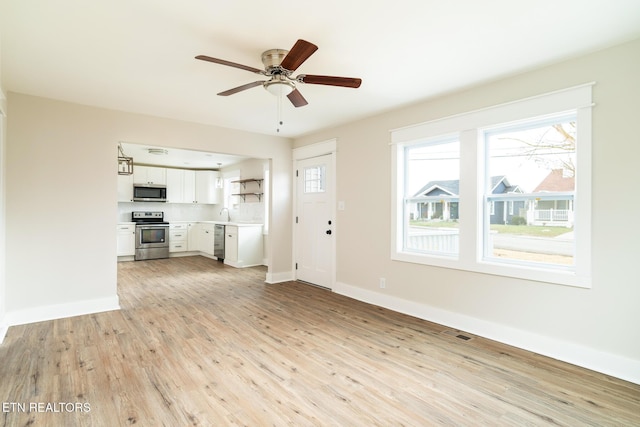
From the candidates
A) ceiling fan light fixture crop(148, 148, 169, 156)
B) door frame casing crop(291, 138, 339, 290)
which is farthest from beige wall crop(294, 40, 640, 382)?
ceiling fan light fixture crop(148, 148, 169, 156)

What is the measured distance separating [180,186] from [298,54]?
746 cm

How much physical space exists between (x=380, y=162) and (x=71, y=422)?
376 centimetres

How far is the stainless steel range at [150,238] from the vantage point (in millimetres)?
7691

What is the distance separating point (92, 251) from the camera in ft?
12.9

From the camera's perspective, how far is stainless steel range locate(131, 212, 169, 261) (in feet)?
25.2

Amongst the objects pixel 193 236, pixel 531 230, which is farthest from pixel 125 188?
pixel 531 230

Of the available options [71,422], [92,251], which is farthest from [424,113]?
[92,251]

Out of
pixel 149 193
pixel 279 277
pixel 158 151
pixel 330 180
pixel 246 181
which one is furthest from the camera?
pixel 149 193

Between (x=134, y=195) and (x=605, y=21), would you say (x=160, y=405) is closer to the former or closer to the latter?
(x=605, y=21)

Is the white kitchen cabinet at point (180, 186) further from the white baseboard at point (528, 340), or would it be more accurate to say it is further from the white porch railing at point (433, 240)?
the white porch railing at point (433, 240)

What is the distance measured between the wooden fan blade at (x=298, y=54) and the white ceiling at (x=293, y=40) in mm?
240

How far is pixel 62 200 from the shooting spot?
3.74 m

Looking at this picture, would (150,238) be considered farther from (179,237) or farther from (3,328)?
(3,328)

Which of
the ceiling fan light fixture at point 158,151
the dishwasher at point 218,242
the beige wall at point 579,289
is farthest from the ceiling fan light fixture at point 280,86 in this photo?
the dishwasher at point 218,242
